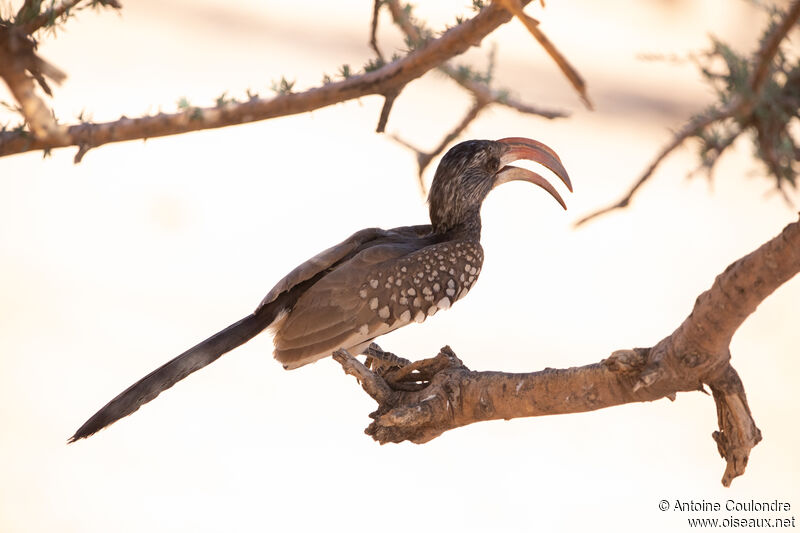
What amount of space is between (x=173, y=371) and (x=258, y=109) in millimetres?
1221

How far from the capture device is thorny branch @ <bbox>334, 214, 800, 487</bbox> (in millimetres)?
2934

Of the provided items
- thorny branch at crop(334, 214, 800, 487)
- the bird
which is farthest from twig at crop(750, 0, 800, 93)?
the bird

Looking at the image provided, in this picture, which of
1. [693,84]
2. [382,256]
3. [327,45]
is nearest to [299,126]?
[327,45]

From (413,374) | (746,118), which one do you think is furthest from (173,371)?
(746,118)

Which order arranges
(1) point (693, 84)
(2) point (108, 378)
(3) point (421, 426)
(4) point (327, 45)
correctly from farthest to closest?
(1) point (693, 84) → (4) point (327, 45) → (2) point (108, 378) → (3) point (421, 426)

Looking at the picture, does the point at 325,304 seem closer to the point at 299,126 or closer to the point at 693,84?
the point at 299,126

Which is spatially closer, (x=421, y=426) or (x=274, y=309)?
(x=421, y=426)

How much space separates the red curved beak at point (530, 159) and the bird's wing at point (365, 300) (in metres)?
0.59

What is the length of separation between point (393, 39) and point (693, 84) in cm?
428

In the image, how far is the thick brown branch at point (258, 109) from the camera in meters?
3.02

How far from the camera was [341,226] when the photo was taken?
1004 centimetres

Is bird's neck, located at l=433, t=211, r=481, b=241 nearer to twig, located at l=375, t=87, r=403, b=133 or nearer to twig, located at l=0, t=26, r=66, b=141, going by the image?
twig, located at l=375, t=87, r=403, b=133

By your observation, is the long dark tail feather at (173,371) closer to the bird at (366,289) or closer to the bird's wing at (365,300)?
the bird at (366,289)

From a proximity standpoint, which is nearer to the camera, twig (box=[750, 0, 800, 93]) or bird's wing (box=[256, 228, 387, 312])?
twig (box=[750, 0, 800, 93])
